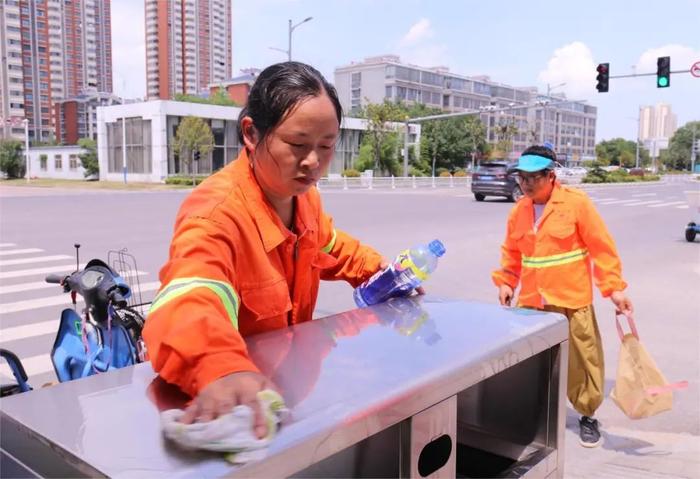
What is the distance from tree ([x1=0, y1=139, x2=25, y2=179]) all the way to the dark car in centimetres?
4068

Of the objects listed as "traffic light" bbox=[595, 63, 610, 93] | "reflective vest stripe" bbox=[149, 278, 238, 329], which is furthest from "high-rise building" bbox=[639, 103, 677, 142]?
"reflective vest stripe" bbox=[149, 278, 238, 329]

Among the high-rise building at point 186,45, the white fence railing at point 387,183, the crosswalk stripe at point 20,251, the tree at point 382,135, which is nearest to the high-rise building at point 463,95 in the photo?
the high-rise building at point 186,45

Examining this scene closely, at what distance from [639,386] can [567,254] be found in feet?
2.55

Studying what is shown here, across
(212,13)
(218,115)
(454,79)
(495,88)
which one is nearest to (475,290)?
(218,115)

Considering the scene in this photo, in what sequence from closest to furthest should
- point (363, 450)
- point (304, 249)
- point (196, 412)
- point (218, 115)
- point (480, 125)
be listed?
point (196, 412), point (363, 450), point (304, 249), point (218, 115), point (480, 125)

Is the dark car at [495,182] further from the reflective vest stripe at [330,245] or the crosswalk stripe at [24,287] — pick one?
the reflective vest stripe at [330,245]

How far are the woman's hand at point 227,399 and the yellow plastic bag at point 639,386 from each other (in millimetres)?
2519

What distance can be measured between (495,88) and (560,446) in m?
103

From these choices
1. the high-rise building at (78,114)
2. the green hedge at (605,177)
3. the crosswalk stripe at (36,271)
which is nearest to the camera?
the crosswalk stripe at (36,271)

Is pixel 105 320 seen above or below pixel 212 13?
below

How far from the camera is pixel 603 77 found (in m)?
22.3

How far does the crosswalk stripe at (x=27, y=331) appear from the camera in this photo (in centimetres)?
530

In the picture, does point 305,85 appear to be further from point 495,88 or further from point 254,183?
point 495,88

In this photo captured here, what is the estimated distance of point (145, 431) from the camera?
93 cm
